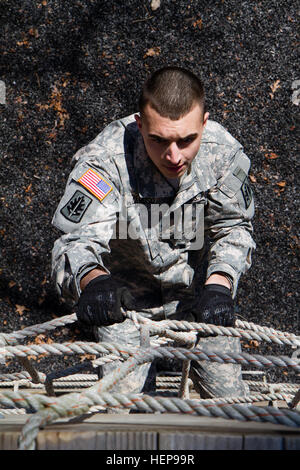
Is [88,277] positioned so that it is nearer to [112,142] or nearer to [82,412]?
[112,142]

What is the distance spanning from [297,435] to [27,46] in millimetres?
1694

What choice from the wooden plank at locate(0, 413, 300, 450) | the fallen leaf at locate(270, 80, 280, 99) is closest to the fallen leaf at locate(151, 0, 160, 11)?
the fallen leaf at locate(270, 80, 280, 99)

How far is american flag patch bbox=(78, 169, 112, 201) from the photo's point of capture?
52.5 inches

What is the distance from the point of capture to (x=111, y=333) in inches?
59.0

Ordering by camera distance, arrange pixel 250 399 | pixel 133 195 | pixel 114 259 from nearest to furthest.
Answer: pixel 250 399 → pixel 133 195 → pixel 114 259

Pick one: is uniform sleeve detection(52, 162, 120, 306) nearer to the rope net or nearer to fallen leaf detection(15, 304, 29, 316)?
the rope net

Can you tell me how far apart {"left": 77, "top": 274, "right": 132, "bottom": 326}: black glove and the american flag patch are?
0.88 ft

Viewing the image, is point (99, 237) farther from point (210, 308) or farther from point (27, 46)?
point (27, 46)

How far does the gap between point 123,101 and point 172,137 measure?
2.21 feet

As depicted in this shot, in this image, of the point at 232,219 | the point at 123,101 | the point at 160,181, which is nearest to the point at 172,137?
the point at 160,181

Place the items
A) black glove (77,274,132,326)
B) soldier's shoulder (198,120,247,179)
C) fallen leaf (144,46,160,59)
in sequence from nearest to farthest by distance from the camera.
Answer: black glove (77,274,132,326), soldier's shoulder (198,120,247,179), fallen leaf (144,46,160,59)

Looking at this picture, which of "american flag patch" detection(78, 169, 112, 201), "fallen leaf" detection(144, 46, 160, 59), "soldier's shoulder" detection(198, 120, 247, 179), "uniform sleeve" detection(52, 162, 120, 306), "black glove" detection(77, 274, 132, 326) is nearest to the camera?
"black glove" detection(77, 274, 132, 326)

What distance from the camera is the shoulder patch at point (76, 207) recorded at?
4.32ft
